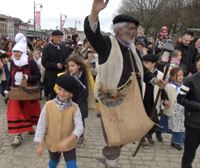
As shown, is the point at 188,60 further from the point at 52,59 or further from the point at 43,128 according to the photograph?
the point at 43,128

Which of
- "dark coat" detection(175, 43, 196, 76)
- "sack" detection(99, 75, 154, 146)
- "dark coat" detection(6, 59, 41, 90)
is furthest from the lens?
"dark coat" detection(175, 43, 196, 76)

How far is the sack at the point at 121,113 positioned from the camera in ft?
13.2

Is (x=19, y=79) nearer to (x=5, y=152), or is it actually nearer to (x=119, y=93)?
(x=5, y=152)

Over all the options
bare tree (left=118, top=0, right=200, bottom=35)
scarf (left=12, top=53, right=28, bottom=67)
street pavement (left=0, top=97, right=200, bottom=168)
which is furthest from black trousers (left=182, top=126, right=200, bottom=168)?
bare tree (left=118, top=0, right=200, bottom=35)

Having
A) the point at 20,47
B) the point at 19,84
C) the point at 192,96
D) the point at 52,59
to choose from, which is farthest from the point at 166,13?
the point at 192,96

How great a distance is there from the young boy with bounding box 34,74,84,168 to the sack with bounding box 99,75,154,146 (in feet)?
0.97

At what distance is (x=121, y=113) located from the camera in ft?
13.3

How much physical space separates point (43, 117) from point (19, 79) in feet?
7.37

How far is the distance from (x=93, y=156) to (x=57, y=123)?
161 centimetres

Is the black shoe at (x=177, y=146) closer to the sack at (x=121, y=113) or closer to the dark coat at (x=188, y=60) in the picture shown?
the sack at (x=121, y=113)

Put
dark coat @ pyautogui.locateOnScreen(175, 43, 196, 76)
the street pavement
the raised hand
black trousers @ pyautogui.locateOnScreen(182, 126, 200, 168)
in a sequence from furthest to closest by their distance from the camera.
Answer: dark coat @ pyautogui.locateOnScreen(175, 43, 196, 76)
the street pavement
black trousers @ pyautogui.locateOnScreen(182, 126, 200, 168)
the raised hand

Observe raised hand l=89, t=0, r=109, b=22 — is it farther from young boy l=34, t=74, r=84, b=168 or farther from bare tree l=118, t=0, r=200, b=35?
bare tree l=118, t=0, r=200, b=35

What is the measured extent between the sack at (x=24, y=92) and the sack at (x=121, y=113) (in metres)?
2.28

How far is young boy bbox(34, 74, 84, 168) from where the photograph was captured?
4.00 meters
